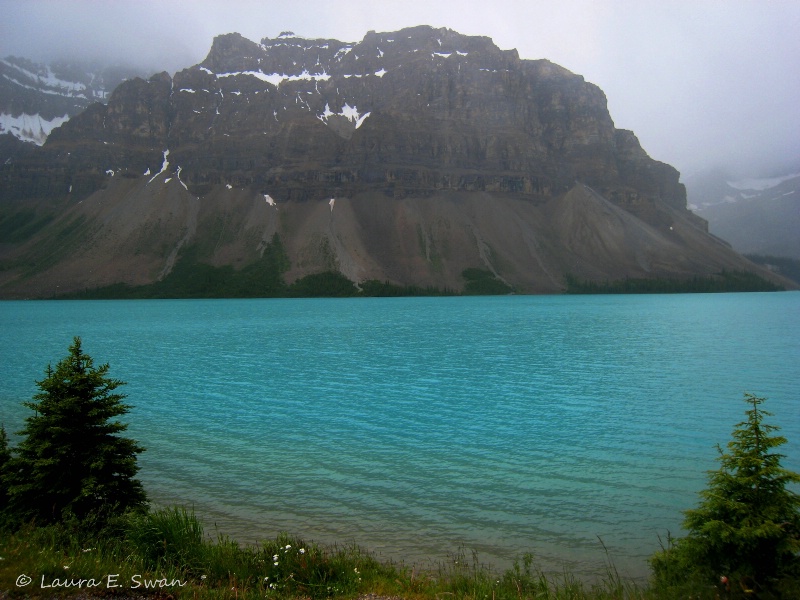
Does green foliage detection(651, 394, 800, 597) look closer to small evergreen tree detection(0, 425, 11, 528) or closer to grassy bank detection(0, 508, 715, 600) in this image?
grassy bank detection(0, 508, 715, 600)

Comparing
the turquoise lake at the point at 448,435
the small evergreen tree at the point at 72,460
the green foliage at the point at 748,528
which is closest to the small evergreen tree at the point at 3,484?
the small evergreen tree at the point at 72,460

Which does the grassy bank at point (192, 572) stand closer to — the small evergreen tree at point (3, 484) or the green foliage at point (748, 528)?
the green foliage at point (748, 528)

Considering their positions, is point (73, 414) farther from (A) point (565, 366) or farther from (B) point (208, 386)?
(A) point (565, 366)

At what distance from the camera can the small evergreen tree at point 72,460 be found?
14.5m

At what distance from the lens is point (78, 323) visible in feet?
381

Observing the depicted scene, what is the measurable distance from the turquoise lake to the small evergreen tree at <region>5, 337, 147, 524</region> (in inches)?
160

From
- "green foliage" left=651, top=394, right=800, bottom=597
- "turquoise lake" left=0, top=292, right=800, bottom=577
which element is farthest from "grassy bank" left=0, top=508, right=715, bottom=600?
"turquoise lake" left=0, top=292, right=800, bottom=577

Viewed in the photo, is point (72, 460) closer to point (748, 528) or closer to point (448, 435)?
point (748, 528)

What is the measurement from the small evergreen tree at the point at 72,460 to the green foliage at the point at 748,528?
1418 centimetres

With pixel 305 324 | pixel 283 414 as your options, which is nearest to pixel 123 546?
pixel 283 414

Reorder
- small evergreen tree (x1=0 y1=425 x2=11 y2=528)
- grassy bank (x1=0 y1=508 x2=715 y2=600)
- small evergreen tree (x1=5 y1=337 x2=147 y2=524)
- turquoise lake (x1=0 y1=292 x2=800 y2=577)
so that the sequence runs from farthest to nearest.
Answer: turquoise lake (x1=0 y1=292 x2=800 y2=577) < small evergreen tree (x1=5 y1=337 x2=147 y2=524) < small evergreen tree (x1=0 y1=425 x2=11 y2=528) < grassy bank (x1=0 y1=508 x2=715 y2=600)

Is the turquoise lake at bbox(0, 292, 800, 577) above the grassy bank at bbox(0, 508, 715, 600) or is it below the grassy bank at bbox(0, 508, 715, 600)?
below

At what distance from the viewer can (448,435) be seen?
97.7 feet

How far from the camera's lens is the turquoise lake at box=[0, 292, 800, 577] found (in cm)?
1820
